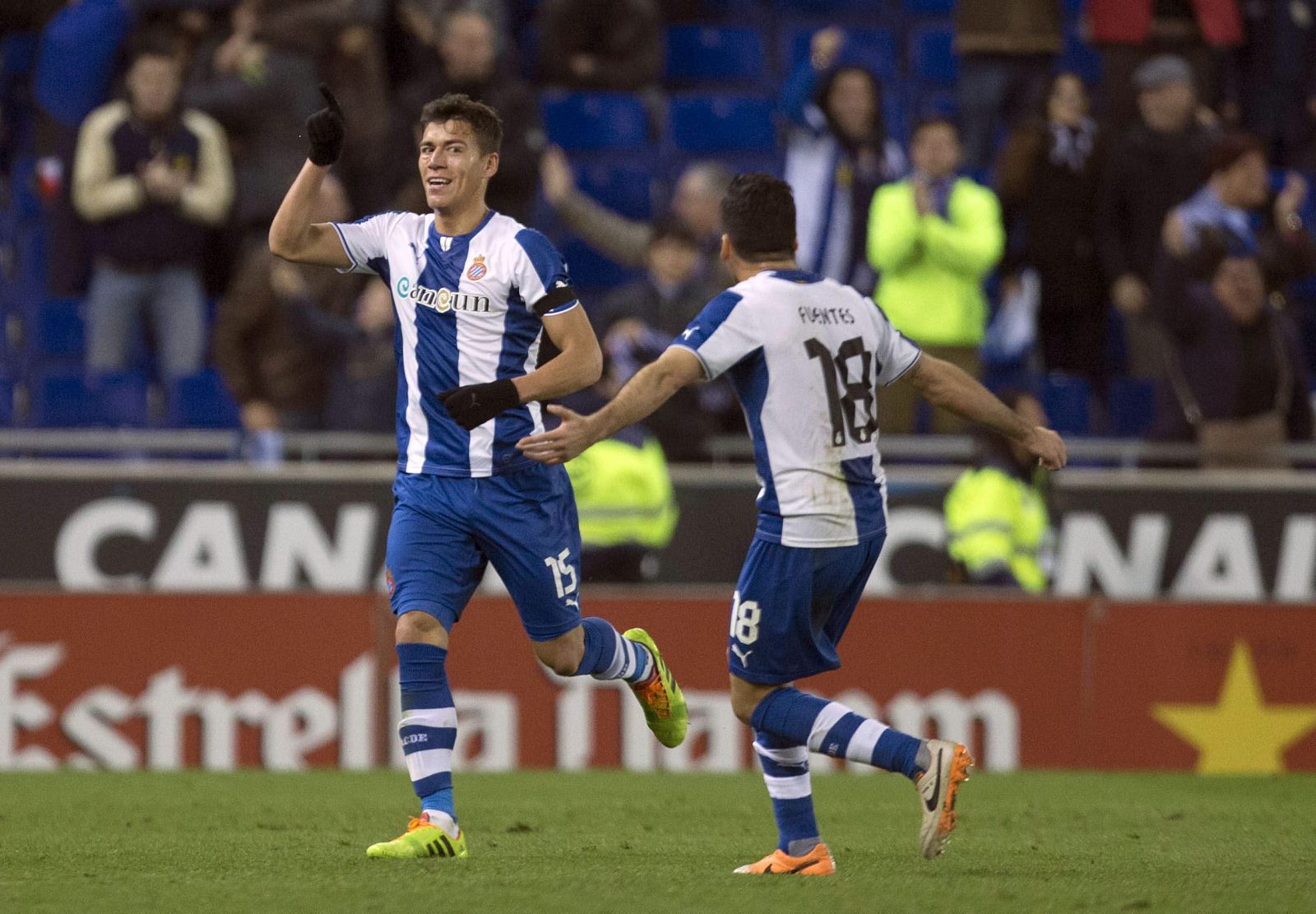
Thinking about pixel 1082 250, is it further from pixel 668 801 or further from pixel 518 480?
pixel 518 480

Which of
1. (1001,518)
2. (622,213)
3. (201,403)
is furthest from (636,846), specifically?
(622,213)

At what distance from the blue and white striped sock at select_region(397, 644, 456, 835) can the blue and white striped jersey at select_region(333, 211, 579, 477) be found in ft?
1.95

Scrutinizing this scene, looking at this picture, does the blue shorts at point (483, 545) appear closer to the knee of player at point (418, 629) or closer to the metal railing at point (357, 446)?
the knee of player at point (418, 629)

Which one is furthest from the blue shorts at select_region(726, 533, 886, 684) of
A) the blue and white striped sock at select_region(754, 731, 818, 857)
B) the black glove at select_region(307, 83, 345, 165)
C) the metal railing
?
the metal railing

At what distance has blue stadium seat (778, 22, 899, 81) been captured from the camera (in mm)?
14609

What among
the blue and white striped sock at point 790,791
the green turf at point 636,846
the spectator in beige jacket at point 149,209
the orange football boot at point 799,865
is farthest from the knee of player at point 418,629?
the spectator in beige jacket at point 149,209

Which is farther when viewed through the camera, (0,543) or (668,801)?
(0,543)

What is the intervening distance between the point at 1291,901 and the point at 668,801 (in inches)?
146

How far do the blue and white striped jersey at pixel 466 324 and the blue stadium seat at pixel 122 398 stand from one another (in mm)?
5934

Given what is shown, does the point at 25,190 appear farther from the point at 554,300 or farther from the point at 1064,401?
the point at 554,300

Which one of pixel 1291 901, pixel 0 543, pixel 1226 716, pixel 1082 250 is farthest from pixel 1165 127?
pixel 1291 901

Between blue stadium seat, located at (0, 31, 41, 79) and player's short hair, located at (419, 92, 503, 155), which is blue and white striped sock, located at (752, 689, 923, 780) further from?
blue stadium seat, located at (0, 31, 41, 79)

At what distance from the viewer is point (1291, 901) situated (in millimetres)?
5699

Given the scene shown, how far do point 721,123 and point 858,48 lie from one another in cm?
121
